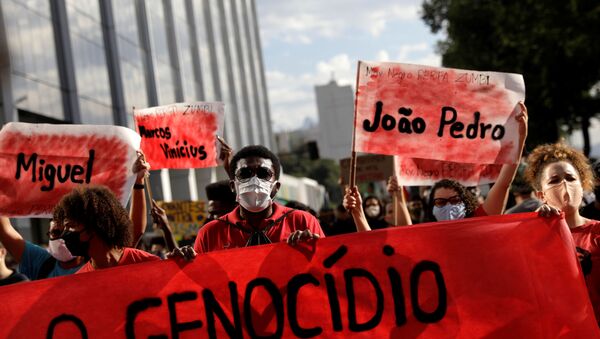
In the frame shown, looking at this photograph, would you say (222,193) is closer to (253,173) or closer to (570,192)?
(253,173)

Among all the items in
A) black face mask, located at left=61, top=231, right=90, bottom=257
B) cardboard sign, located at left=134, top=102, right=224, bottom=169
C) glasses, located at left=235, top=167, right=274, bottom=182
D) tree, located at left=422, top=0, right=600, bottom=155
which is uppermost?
tree, located at left=422, top=0, right=600, bottom=155

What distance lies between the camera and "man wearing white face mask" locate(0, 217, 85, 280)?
210 inches

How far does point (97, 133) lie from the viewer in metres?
6.00

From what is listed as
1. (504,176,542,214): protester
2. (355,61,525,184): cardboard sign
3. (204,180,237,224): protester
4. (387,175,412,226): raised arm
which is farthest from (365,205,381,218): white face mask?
(355,61,525,184): cardboard sign

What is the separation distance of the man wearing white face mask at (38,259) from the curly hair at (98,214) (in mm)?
584

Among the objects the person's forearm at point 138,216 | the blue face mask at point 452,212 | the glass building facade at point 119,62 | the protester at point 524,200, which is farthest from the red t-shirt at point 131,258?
the glass building facade at point 119,62

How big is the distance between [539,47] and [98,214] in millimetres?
25181

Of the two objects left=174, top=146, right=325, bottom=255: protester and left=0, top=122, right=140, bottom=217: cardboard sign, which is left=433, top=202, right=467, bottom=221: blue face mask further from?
left=0, top=122, right=140, bottom=217: cardboard sign

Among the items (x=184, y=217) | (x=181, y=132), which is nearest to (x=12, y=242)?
(x=181, y=132)

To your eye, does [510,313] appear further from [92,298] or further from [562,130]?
[562,130]

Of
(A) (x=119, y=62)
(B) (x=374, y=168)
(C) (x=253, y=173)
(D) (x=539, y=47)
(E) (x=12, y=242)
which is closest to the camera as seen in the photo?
(C) (x=253, y=173)

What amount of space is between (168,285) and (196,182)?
28.7m

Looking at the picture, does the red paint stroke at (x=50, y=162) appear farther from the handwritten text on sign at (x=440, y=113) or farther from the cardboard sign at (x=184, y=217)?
the cardboard sign at (x=184, y=217)

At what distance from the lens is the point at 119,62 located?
2367cm
